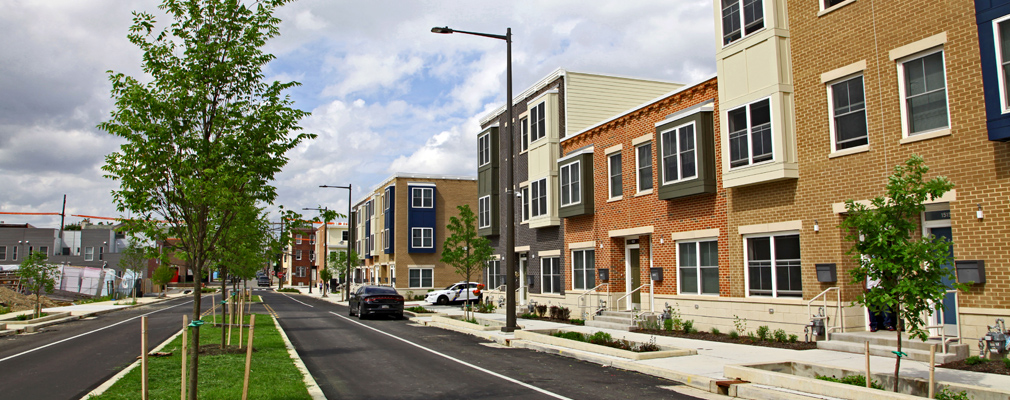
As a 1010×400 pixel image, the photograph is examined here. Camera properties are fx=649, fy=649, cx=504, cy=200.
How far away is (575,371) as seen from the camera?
41.9 ft

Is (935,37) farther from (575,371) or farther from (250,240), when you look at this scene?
(250,240)

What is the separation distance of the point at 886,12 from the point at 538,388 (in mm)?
10402

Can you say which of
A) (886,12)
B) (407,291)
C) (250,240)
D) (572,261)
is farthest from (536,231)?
(407,291)

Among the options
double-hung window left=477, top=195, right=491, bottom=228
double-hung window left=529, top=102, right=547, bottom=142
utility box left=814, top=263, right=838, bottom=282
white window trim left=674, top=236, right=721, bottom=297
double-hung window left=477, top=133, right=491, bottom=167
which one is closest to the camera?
utility box left=814, top=263, right=838, bottom=282

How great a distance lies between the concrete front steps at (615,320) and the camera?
64.9 feet

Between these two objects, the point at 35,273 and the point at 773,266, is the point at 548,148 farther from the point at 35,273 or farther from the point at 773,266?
the point at 35,273

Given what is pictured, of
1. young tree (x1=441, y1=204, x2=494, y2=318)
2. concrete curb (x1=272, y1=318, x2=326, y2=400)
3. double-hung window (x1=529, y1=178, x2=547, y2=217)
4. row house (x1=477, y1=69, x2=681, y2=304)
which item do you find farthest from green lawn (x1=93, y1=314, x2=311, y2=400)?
young tree (x1=441, y1=204, x2=494, y2=318)

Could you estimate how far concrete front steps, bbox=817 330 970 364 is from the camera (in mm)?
11047

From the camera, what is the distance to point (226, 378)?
11211mm

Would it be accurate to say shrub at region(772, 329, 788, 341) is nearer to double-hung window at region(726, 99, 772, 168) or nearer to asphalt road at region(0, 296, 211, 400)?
double-hung window at region(726, 99, 772, 168)

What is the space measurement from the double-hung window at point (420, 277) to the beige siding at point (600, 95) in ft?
102

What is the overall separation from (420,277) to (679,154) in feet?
128

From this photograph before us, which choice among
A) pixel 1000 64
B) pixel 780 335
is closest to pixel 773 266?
pixel 780 335

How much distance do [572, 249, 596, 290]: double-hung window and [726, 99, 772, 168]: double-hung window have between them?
8612 millimetres
